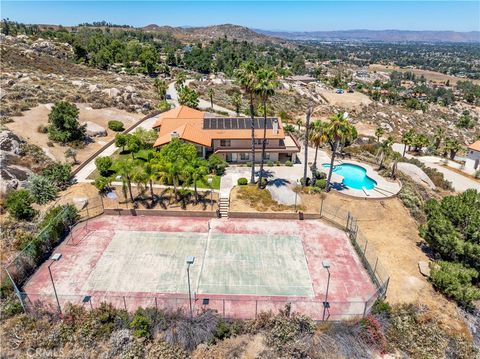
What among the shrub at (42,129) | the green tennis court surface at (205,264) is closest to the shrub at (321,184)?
the green tennis court surface at (205,264)

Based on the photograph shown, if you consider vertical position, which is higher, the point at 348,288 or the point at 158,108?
the point at 158,108

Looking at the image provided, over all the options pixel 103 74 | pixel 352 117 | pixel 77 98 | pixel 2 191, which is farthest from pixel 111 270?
pixel 352 117

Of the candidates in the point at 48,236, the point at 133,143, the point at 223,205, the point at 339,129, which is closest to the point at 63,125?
the point at 133,143

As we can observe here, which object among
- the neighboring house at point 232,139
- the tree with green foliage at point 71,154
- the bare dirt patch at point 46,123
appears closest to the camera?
the tree with green foliage at point 71,154

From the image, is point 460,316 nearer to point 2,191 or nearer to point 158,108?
point 2,191

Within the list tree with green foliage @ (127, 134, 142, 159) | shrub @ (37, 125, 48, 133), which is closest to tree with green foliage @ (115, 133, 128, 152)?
tree with green foliage @ (127, 134, 142, 159)

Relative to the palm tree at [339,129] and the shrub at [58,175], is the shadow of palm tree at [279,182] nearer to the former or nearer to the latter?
the palm tree at [339,129]
